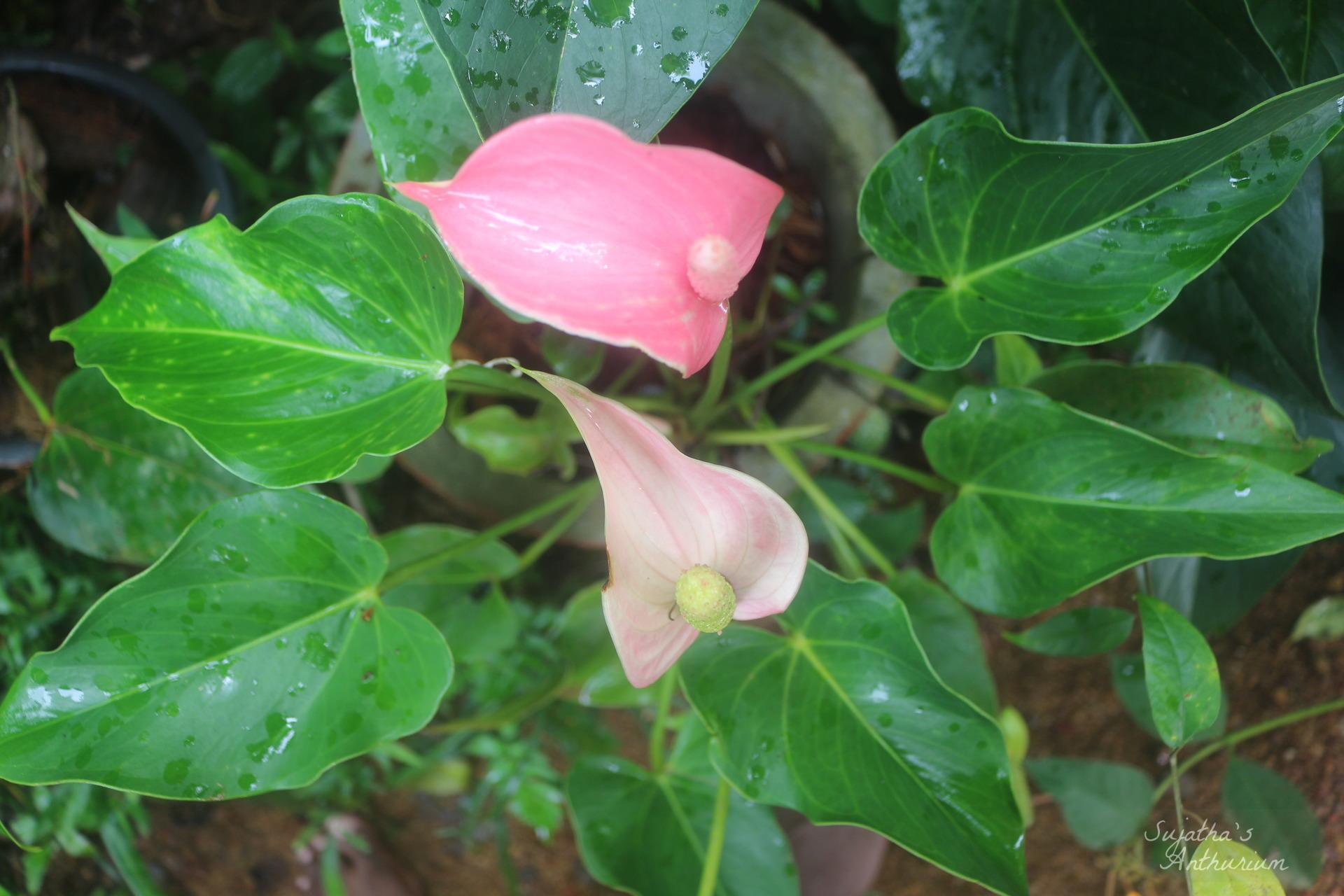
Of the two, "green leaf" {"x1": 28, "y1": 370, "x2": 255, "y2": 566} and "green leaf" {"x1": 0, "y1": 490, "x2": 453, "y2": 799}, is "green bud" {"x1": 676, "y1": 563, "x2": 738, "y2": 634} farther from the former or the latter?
"green leaf" {"x1": 28, "y1": 370, "x2": 255, "y2": 566}

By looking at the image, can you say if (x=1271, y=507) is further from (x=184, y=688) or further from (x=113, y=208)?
(x=113, y=208)

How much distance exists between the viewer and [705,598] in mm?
464

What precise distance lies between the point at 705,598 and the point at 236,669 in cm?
35

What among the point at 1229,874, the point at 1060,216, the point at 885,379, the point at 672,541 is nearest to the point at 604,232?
the point at 672,541

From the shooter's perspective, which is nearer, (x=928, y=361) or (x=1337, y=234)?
(x=928, y=361)

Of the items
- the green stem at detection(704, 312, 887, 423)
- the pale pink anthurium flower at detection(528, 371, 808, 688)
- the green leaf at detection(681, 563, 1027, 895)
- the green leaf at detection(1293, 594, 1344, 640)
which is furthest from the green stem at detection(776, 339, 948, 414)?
the green leaf at detection(1293, 594, 1344, 640)

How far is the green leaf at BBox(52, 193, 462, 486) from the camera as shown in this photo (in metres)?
0.53

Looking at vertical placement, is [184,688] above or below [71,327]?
below

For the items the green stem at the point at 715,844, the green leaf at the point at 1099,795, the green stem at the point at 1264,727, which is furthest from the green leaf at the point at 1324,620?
the green stem at the point at 715,844

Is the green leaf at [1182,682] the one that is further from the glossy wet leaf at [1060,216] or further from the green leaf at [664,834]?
the green leaf at [664,834]

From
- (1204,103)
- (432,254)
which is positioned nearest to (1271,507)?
(1204,103)

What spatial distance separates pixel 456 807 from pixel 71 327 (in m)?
0.97

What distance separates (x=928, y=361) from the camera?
60 centimetres

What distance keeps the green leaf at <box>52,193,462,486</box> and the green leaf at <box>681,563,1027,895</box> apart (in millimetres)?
286
